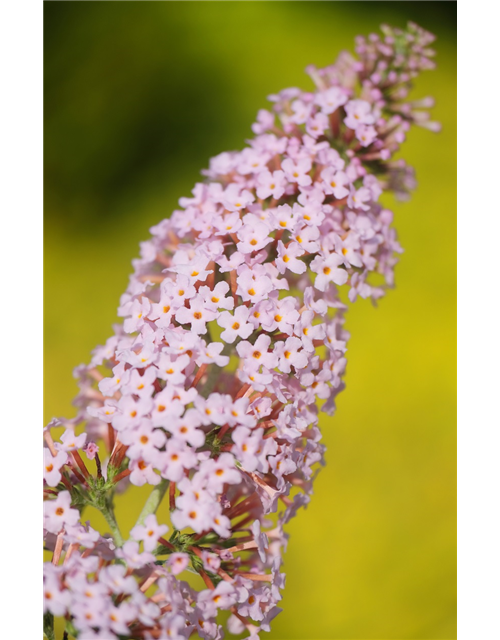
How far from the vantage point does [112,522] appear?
75cm

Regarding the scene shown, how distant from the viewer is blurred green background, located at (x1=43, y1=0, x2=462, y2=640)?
1319 mm

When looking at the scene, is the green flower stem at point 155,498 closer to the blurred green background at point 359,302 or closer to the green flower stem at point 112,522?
the green flower stem at point 112,522

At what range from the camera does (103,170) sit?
153cm

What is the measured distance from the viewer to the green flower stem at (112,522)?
2.44 ft

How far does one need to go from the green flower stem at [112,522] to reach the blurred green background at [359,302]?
0.55 metres

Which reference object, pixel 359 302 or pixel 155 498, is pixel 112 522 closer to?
pixel 155 498

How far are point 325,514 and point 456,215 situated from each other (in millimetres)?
790
